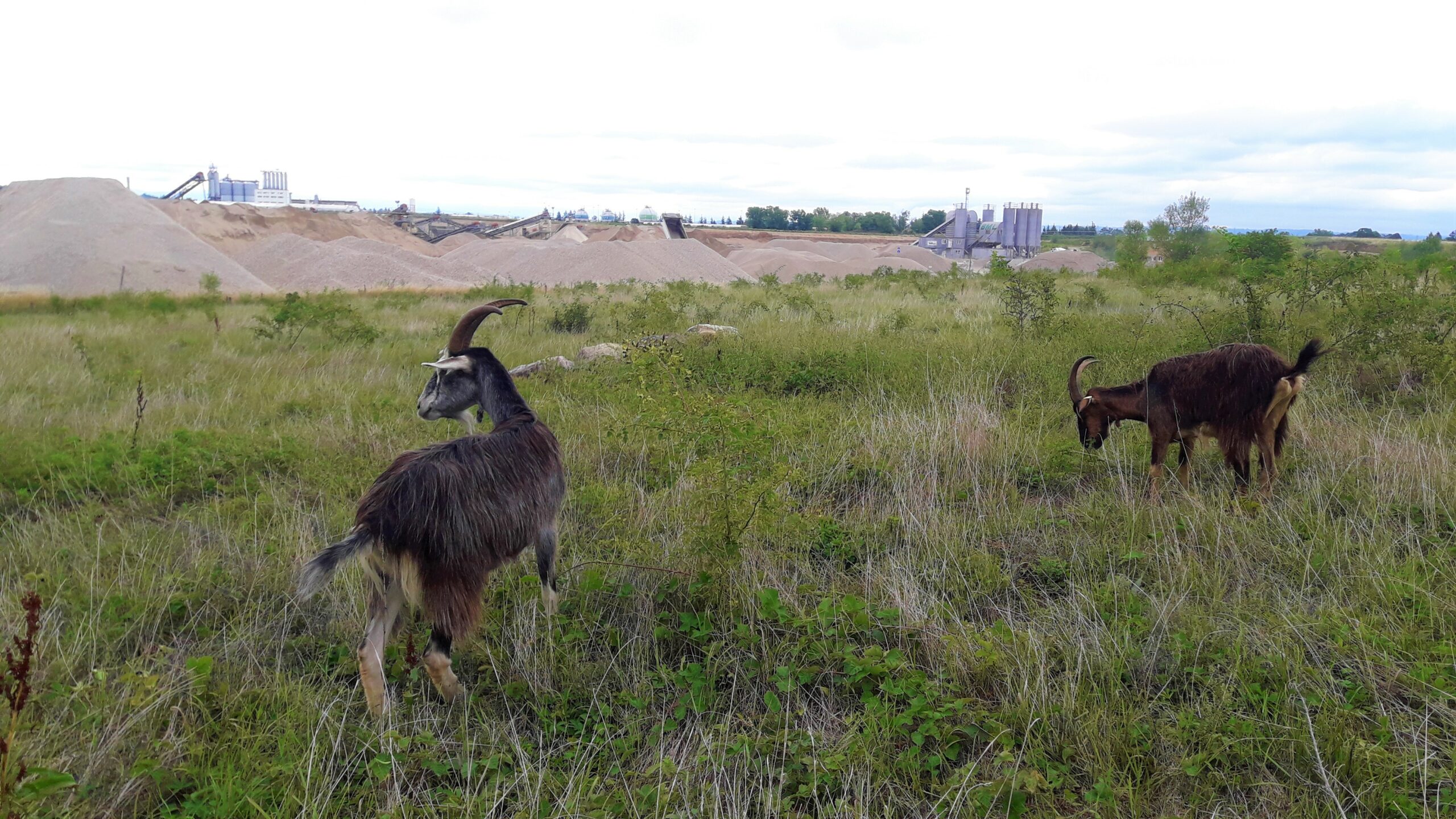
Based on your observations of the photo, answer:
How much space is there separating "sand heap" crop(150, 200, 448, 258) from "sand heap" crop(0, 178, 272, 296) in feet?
15.9

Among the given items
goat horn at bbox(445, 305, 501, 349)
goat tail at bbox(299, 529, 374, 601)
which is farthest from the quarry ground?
goat tail at bbox(299, 529, 374, 601)

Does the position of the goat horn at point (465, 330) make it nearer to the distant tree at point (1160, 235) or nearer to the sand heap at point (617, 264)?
the sand heap at point (617, 264)

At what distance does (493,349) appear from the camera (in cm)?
1141

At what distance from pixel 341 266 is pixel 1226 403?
1362 inches

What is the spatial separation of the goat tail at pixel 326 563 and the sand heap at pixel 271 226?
4081cm

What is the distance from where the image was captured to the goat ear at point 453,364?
4.56m

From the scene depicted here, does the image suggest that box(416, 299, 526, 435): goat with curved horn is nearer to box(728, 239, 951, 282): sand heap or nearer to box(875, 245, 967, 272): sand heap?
box(728, 239, 951, 282): sand heap

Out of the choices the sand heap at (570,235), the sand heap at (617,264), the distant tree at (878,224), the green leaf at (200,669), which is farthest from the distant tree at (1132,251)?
the distant tree at (878,224)

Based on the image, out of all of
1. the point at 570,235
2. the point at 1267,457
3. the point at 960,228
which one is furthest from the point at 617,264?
the point at 960,228

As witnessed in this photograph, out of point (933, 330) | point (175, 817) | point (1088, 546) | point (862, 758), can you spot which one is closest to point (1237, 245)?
point (933, 330)

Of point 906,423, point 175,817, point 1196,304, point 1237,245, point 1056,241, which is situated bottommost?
point 175,817

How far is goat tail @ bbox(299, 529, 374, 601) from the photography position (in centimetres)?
296

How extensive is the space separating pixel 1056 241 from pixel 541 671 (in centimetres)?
10853

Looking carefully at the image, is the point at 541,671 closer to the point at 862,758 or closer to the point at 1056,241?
the point at 862,758
